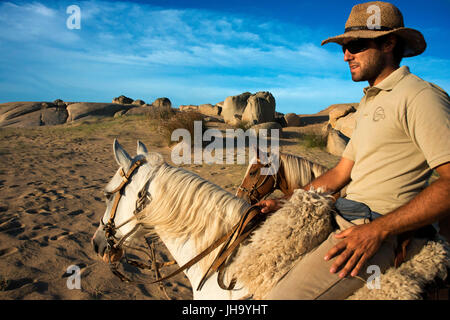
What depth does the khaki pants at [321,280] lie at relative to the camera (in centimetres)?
135

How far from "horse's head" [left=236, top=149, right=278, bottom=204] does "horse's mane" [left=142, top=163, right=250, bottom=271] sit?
1.56 m

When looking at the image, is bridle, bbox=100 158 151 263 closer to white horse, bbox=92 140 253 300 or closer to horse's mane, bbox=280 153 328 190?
white horse, bbox=92 140 253 300

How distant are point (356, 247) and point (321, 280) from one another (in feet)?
0.77

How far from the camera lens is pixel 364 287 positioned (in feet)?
4.44

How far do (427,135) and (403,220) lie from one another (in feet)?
1.41

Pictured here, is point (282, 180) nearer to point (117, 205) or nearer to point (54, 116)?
point (117, 205)

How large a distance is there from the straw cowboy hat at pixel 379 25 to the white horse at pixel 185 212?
1.31 metres

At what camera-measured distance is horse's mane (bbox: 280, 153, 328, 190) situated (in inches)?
130

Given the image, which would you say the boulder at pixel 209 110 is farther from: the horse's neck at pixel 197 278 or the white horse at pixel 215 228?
the horse's neck at pixel 197 278

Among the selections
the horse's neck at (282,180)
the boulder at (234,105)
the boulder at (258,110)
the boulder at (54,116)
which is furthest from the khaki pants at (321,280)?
the boulder at (54,116)

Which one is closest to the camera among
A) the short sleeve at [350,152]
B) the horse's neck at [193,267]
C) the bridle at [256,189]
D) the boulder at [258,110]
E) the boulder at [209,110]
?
the horse's neck at [193,267]

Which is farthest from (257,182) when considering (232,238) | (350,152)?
(232,238)

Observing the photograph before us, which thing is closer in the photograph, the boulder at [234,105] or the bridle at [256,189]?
the bridle at [256,189]
